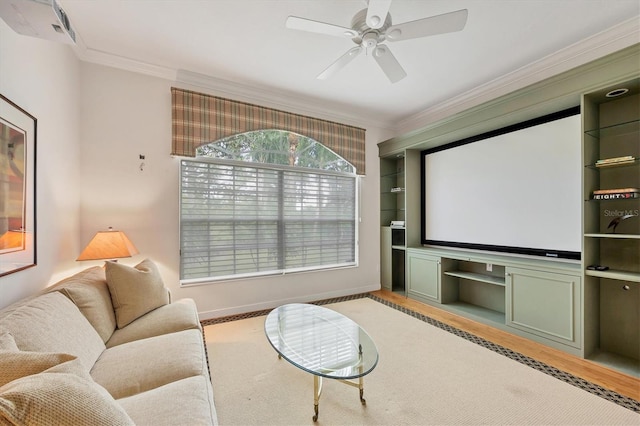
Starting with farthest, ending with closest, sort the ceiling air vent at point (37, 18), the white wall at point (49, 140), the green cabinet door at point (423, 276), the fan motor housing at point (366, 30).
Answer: the green cabinet door at point (423, 276) < the fan motor housing at point (366, 30) < the white wall at point (49, 140) < the ceiling air vent at point (37, 18)

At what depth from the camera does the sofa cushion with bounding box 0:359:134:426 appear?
63 cm

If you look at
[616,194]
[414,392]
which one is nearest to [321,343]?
[414,392]

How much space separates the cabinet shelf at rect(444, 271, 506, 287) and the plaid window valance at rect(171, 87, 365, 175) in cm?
234

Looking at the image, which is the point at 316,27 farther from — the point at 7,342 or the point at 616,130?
the point at 616,130

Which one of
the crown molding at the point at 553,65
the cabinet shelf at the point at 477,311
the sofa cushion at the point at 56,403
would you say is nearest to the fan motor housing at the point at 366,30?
the crown molding at the point at 553,65

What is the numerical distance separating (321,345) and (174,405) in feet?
3.42

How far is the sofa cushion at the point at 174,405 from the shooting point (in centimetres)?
107

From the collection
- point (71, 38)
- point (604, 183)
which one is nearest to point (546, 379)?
point (604, 183)

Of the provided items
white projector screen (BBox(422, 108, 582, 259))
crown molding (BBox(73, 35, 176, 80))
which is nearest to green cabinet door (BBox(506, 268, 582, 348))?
white projector screen (BBox(422, 108, 582, 259))

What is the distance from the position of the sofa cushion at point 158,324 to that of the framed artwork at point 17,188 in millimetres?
719

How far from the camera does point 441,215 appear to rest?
4.01 meters

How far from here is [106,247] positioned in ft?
8.02

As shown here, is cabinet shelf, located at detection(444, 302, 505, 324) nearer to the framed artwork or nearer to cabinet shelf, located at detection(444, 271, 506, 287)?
cabinet shelf, located at detection(444, 271, 506, 287)

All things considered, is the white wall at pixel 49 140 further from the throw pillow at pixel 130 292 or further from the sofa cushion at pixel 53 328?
the throw pillow at pixel 130 292
